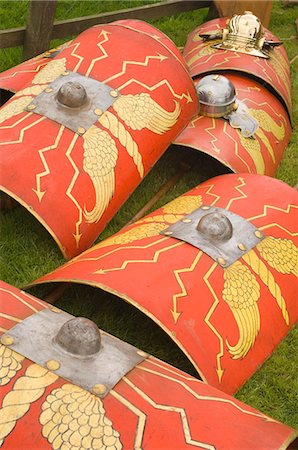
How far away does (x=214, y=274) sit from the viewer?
2.49m

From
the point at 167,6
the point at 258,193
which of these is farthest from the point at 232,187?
the point at 167,6

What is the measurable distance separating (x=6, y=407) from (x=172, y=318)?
27.3 inches

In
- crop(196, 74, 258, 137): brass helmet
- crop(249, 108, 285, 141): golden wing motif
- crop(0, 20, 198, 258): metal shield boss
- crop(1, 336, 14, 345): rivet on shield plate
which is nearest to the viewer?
crop(1, 336, 14, 345): rivet on shield plate

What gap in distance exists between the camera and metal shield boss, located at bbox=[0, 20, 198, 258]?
2.78m

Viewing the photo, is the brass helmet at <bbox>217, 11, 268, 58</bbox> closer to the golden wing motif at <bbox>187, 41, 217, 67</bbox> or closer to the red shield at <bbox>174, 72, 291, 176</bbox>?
the golden wing motif at <bbox>187, 41, 217, 67</bbox>

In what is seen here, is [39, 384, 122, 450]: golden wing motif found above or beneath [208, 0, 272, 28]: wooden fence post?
above

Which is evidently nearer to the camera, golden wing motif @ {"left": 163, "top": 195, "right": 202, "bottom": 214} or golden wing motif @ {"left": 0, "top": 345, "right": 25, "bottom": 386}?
golden wing motif @ {"left": 0, "top": 345, "right": 25, "bottom": 386}

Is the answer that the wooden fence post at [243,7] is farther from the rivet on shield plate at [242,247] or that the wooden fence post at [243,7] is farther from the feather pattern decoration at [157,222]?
the rivet on shield plate at [242,247]

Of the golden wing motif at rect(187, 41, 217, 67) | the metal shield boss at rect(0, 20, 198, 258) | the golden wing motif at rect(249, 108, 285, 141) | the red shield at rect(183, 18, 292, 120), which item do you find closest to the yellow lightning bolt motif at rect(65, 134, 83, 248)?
the metal shield boss at rect(0, 20, 198, 258)

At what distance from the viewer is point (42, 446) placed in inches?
66.7

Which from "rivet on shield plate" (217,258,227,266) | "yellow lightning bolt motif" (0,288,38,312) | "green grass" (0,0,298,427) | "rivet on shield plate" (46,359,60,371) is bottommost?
"green grass" (0,0,298,427)

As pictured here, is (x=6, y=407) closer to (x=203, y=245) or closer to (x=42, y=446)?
(x=42, y=446)

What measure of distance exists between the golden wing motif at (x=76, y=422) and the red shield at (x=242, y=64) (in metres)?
2.57

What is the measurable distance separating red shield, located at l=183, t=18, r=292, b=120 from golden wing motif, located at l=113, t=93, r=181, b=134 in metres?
0.80
